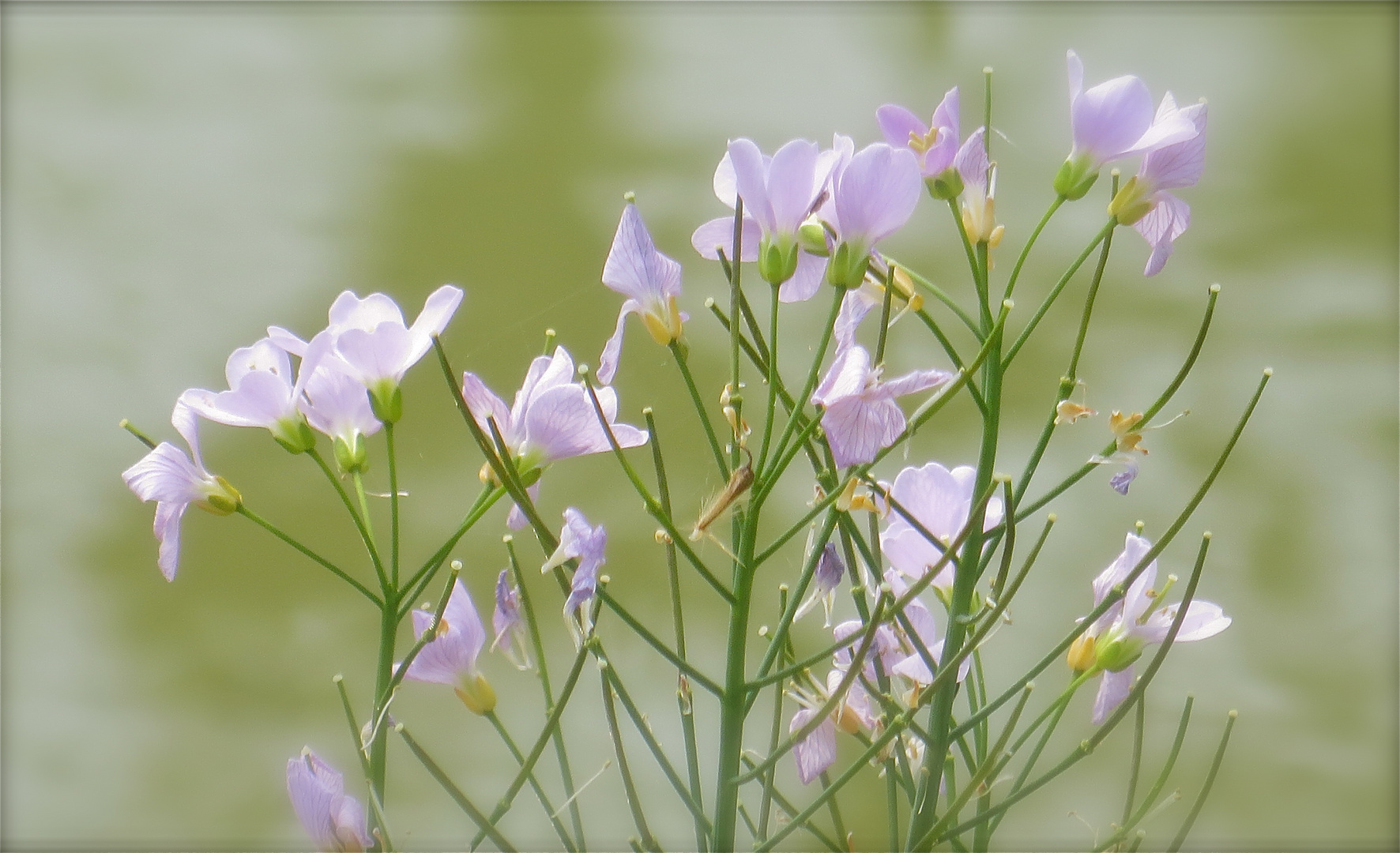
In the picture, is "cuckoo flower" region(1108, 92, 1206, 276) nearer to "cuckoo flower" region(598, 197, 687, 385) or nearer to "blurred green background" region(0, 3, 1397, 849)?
"cuckoo flower" region(598, 197, 687, 385)

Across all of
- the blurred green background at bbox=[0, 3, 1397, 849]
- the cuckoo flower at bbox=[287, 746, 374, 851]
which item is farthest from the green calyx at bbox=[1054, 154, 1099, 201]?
the blurred green background at bbox=[0, 3, 1397, 849]

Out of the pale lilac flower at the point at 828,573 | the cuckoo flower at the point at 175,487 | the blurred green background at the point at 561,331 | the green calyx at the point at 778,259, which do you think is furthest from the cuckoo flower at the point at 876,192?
the blurred green background at the point at 561,331

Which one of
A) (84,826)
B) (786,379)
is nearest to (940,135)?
(786,379)

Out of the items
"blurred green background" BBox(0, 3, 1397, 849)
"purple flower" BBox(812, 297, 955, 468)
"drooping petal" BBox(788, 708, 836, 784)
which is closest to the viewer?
"purple flower" BBox(812, 297, 955, 468)

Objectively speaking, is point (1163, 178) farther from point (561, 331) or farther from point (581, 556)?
point (561, 331)

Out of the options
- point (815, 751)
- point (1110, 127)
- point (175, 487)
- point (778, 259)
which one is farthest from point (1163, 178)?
point (175, 487)

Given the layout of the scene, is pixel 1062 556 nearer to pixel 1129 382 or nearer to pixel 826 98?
pixel 1129 382

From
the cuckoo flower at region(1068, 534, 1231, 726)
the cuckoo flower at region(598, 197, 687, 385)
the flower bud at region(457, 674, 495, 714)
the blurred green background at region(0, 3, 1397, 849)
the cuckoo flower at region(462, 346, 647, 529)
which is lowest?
the cuckoo flower at region(1068, 534, 1231, 726)
